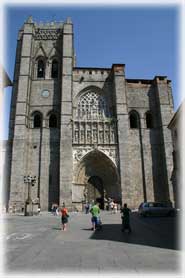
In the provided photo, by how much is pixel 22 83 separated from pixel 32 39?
5.96 m

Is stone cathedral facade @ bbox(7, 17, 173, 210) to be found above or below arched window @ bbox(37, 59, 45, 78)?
below

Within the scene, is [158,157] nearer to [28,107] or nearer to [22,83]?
[28,107]

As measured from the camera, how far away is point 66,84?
2356 cm

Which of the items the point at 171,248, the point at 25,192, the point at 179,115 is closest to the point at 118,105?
the point at 179,115

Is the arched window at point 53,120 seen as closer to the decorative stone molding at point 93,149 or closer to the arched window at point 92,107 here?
the arched window at point 92,107

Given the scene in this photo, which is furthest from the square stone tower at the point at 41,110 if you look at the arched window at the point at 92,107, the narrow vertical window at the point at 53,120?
the arched window at the point at 92,107

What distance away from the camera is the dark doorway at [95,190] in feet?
75.7

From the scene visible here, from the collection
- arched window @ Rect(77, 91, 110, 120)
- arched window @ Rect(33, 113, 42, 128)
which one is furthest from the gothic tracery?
arched window @ Rect(33, 113, 42, 128)

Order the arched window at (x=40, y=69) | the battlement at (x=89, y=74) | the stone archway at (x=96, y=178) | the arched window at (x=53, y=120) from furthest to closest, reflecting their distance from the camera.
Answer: the arched window at (x=40, y=69), the battlement at (x=89, y=74), the arched window at (x=53, y=120), the stone archway at (x=96, y=178)

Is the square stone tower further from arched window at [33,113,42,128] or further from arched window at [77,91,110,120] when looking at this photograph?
arched window at [77,91,110,120]

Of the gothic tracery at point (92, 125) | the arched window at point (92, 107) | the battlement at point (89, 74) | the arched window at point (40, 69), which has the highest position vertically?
the arched window at point (40, 69)

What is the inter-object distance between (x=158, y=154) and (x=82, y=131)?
795 cm

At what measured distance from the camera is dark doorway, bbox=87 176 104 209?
2306 centimetres

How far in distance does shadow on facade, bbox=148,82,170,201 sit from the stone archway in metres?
4.03
